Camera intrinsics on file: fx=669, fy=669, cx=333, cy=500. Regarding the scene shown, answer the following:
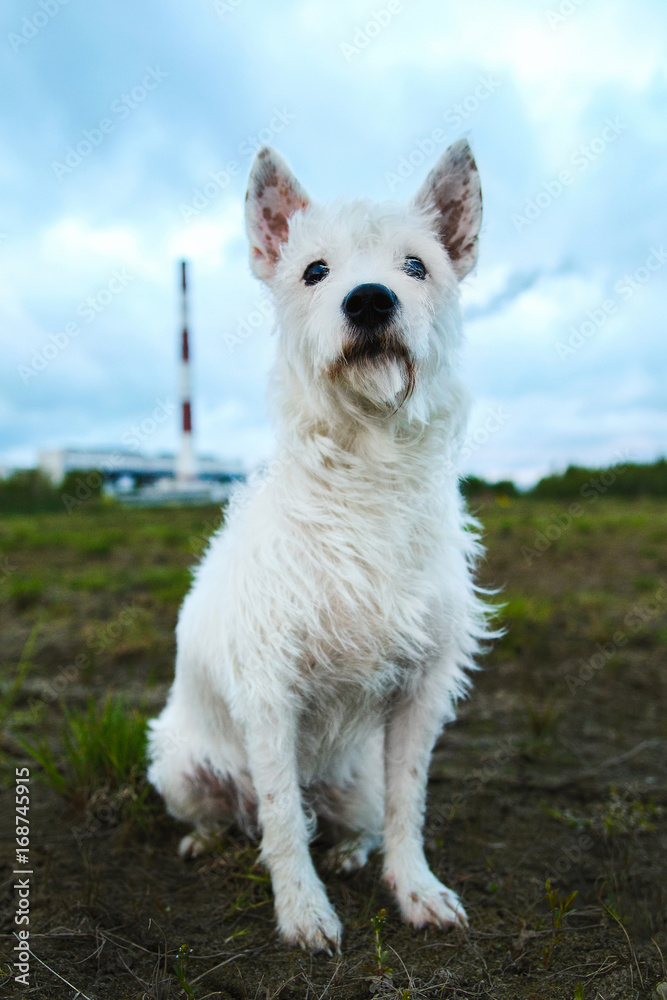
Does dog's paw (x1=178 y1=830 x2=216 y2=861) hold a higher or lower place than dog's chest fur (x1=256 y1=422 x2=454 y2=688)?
lower

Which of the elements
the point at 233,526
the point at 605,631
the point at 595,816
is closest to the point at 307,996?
the point at 233,526

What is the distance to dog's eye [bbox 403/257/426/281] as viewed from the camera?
7.56ft

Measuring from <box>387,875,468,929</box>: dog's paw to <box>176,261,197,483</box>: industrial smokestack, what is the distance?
108ft

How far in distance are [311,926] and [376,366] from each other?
185 cm

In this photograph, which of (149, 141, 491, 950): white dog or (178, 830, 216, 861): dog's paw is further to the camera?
(178, 830, 216, 861): dog's paw

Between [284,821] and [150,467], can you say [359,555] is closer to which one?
[284,821]

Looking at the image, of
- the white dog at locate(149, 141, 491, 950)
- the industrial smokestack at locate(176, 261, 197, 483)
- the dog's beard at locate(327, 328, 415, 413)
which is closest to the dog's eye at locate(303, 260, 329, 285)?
the white dog at locate(149, 141, 491, 950)

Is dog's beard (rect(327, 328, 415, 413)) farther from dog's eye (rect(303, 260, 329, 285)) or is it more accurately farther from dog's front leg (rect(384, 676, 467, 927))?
dog's front leg (rect(384, 676, 467, 927))

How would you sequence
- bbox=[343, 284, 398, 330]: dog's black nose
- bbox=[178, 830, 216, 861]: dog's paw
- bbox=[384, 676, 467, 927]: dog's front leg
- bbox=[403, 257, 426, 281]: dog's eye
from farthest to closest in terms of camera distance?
bbox=[178, 830, 216, 861]: dog's paw → bbox=[384, 676, 467, 927]: dog's front leg → bbox=[403, 257, 426, 281]: dog's eye → bbox=[343, 284, 398, 330]: dog's black nose

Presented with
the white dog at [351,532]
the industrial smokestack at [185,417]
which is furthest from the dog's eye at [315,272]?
the industrial smokestack at [185,417]

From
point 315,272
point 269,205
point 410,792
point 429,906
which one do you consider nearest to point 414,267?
point 315,272

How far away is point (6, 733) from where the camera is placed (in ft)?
13.1

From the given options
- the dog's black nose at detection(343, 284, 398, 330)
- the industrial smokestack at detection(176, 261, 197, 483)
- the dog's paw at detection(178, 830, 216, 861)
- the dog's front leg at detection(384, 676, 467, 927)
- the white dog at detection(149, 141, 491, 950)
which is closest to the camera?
the dog's black nose at detection(343, 284, 398, 330)

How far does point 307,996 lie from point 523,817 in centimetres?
162
